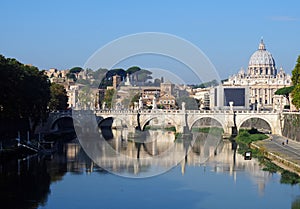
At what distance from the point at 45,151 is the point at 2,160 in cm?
561

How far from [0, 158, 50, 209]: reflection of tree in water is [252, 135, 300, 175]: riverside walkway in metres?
9.49

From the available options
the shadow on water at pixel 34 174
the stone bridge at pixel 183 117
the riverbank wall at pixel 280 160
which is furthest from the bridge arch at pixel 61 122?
the riverbank wall at pixel 280 160

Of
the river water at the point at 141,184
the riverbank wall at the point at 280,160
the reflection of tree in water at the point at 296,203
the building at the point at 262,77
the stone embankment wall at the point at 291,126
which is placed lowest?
the reflection of tree in water at the point at 296,203

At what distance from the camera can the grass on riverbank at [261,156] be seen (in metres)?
26.1

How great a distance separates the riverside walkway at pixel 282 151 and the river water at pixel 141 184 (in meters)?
1.00

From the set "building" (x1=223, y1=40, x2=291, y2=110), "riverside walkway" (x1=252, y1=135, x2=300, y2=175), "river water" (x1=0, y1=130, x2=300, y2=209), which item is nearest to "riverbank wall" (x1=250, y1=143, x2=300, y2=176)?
"riverside walkway" (x1=252, y1=135, x2=300, y2=175)

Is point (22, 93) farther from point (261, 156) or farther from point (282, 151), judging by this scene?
point (282, 151)

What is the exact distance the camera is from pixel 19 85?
121 ft

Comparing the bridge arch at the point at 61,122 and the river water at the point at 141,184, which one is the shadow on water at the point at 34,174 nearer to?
the river water at the point at 141,184

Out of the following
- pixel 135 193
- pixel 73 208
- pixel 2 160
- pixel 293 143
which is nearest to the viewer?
pixel 73 208

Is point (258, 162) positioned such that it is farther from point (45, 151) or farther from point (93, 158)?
point (45, 151)

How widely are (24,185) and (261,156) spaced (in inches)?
533

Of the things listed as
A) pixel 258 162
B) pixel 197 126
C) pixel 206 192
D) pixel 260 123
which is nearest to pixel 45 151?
pixel 258 162

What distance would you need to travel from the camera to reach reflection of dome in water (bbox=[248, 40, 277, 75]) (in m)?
116
